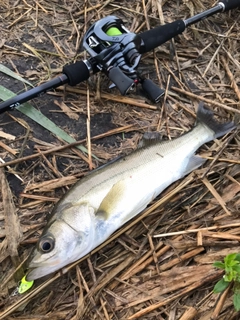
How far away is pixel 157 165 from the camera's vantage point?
308 centimetres

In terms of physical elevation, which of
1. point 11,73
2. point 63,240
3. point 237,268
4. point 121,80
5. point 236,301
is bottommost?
point 236,301

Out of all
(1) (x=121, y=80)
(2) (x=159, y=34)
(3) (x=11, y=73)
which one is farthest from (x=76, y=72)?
(2) (x=159, y=34)

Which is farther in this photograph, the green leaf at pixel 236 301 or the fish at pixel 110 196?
the fish at pixel 110 196

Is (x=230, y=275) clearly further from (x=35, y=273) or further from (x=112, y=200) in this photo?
(x=35, y=273)

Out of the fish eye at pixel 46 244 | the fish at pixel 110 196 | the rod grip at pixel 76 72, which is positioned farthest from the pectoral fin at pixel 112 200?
the rod grip at pixel 76 72

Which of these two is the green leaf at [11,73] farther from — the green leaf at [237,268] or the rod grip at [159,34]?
the green leaf at [237,268]

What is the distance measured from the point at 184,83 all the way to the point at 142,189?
4.12ft

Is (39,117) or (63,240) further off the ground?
(39,117)

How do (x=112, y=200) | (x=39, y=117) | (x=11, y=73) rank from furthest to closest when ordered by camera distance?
(x=11, y=73), (x=39, y=117), (x=112, y=200)

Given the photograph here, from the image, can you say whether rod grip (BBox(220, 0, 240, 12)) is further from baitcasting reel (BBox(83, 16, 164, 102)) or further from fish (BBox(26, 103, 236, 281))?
fish (BBox(26, 103, 236, 281))

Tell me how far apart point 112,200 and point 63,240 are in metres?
0.41

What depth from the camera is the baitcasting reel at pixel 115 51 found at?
3385 mm

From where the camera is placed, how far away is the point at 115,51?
3395 millimetres

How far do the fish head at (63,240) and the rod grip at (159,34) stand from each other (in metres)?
1.53
